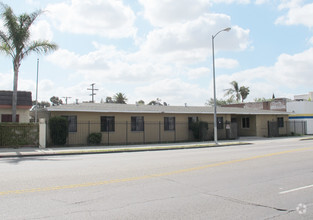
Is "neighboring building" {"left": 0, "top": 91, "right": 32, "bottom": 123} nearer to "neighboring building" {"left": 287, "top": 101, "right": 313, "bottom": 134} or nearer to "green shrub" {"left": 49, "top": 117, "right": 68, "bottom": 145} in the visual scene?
"green shrub" {"left": 49, "top": 117, "right": 68, "bottom": 145}

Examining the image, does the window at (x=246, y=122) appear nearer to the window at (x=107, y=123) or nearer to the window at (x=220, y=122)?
the window at (x=220, y=122)

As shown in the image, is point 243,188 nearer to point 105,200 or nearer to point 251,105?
point 105,200

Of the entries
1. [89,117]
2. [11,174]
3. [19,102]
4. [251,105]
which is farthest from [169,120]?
[251,105]

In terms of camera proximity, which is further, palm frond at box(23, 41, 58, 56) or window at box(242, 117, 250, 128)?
window at box(242, 117, 250, 128)

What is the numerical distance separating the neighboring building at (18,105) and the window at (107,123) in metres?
6.11

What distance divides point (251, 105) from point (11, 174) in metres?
45.4

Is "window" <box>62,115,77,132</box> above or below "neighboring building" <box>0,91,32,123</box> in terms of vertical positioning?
below

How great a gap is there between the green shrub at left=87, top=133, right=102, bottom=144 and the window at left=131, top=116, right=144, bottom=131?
11.6 feet

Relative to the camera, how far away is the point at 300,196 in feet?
21.5

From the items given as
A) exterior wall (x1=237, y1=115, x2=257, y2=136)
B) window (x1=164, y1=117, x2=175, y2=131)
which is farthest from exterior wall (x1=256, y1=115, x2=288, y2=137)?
window (x1=164, y1=117, x2=175, y2=131)

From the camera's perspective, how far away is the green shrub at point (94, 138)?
22.9m

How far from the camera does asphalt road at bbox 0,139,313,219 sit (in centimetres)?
534

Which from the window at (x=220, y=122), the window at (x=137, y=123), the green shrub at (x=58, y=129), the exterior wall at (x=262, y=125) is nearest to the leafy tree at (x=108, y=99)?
the exterior wall at (x=262, y=125)

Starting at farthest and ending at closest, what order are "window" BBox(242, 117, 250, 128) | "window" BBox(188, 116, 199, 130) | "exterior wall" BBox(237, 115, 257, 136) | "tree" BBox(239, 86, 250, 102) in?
"tree" BBox(239, 86, 250, 102)
"window" BBox(242, 117, 250, 128)
"exterior wall" BBox(237, 115, 257, 136)
"window" BBox(188, 116, 199, 130)
